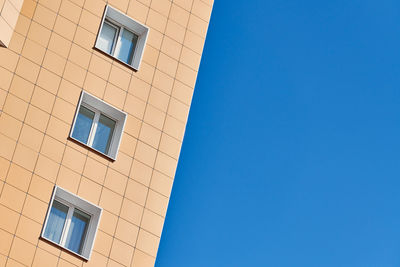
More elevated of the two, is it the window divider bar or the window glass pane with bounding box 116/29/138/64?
the window glass pane with bounding box 116/29/138/64

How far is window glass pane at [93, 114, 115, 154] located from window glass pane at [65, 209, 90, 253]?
2198 millimetres

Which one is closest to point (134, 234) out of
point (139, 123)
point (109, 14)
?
point (139, 123)

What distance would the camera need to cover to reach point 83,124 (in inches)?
942

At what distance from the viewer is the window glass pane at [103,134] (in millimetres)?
24000

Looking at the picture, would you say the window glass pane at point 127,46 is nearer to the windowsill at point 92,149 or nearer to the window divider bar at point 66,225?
the windowsill at point 92,149

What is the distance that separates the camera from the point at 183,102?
1024 inches

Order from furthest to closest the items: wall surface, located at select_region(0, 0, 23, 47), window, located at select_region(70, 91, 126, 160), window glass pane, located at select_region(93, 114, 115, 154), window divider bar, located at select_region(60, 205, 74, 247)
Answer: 1. window glass pane, located at select_region(93, 114, 115, 154)
2. window, located at select_region(70, 91, 126, 160)
3. wall surface, located at select_region(0, 0, 23, 47)
4. window divider bar, located at select_region(60, 205, 74, 247)

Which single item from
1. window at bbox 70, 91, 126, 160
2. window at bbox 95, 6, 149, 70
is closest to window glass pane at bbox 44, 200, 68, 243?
window at bbox 70, 91, 126, 160

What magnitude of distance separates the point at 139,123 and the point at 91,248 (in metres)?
4.48

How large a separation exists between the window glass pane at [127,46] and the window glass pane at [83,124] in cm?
252

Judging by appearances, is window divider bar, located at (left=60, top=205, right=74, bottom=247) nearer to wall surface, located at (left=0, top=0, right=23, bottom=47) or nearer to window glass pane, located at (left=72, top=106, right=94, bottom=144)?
window glass pane, located at (left=72, top=106, right=94, bottom=144)

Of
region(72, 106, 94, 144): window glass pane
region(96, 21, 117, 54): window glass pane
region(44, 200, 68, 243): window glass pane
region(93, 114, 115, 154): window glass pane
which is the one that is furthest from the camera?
region(96, 21, 117, 54): window glass pane

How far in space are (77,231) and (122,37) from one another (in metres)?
Result: 6.96

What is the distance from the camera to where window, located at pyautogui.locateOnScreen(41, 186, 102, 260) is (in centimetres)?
2198
